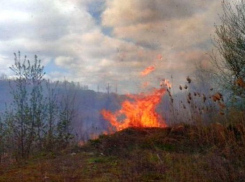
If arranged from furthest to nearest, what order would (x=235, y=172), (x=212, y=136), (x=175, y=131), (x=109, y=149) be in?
(x=175, y=131) < (x=109, y=149) < (x=212, y=136) < (x=235, y=172)

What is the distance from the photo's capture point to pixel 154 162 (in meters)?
8.38

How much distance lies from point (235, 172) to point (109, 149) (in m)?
6.74

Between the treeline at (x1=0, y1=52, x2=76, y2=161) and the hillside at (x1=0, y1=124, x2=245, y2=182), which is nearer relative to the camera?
the hillside at (x1=0, y1=124, x2=245, y2=182)

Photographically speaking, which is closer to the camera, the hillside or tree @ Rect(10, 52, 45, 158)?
the hillside

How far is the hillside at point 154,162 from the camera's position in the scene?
257 inches

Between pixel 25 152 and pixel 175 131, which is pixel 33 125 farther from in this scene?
pixel 175 131

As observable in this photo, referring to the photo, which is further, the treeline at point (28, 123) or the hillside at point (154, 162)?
the treeline at point (28, 123)

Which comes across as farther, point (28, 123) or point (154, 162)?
point (28, 123)

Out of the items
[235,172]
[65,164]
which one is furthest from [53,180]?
[235,172]

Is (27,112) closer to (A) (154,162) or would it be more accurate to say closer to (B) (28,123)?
(B) (28,123)

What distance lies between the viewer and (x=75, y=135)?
674 inches

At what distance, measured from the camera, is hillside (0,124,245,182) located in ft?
21.4

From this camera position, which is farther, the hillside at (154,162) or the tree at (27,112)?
the tree at (27,112)

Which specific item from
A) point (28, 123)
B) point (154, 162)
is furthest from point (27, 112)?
point (154, 162)
